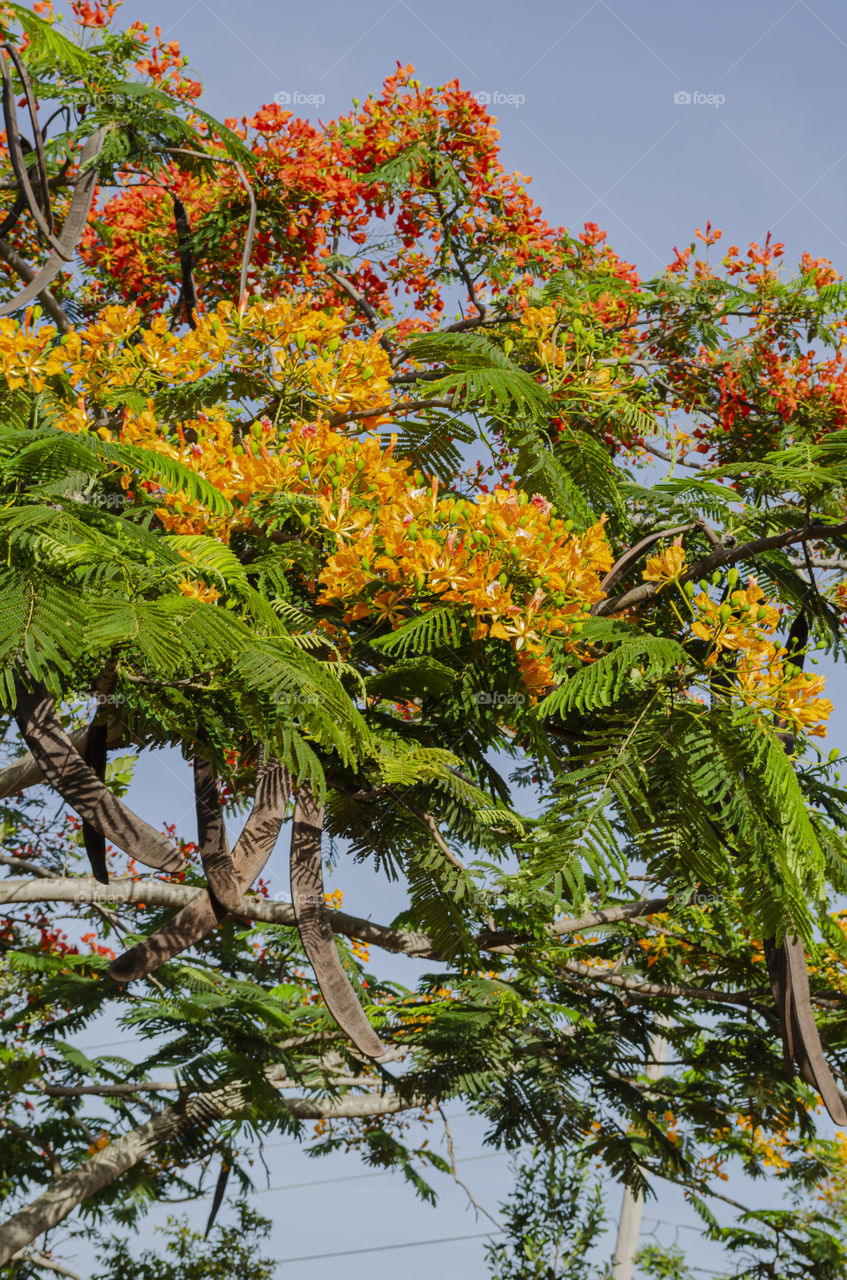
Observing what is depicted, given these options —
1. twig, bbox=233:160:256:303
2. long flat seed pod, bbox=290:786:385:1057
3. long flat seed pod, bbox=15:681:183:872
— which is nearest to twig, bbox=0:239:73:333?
twig, bbox=233:160:256:303

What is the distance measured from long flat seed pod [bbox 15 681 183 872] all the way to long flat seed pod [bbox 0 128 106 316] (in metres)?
1.56

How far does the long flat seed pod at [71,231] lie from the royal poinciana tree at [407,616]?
0.02 m

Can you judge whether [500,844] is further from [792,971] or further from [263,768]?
[792,971]

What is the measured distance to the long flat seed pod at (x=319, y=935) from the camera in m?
2.38

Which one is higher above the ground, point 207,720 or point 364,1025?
point 207,720

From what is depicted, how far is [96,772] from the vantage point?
2.68 meters

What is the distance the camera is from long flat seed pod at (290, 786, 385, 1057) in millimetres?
2383

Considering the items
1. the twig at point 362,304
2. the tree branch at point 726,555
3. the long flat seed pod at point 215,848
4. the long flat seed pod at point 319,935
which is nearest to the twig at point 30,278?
the twig at point 362,304

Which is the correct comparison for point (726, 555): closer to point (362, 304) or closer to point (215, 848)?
point (215, 848)

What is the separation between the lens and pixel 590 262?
20.7ft

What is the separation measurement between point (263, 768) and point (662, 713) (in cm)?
108

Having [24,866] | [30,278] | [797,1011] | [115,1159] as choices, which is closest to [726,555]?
[797,1011]

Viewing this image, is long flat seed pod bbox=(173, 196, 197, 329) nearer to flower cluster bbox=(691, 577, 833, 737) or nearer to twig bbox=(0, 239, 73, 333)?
twig bbox=(0, 239, 73, 333)

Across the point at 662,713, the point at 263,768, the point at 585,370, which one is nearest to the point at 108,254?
the point at 585,370
